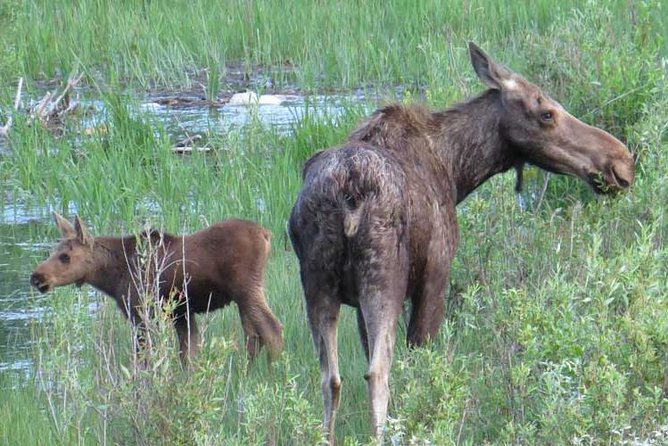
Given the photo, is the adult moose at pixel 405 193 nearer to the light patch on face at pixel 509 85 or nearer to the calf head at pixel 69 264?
the light patch on face at pixel 509 85

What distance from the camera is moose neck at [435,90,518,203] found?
25.2 ft

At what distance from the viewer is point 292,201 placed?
11602mm

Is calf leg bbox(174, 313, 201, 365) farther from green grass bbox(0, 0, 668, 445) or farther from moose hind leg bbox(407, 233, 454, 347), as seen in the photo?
moose hind leg bbox(407, 233, 454, 347)

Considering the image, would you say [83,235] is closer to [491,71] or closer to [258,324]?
[258,324]

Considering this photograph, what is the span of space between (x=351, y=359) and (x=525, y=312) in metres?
2.06

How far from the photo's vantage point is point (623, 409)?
6.50m

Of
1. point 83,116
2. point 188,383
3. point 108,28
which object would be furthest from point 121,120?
point 188,383

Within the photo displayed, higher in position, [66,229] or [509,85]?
[509,85]

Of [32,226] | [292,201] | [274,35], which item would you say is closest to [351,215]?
[292,201]

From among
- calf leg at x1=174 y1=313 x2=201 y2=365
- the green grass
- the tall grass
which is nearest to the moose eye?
the green grass

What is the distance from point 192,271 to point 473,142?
232 cm

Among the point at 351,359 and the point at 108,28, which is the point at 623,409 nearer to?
the point at 351,359

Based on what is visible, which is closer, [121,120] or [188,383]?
[188,383]

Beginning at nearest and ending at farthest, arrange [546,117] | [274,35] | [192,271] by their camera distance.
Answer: [546,117]
[192,271]
[274,35]
